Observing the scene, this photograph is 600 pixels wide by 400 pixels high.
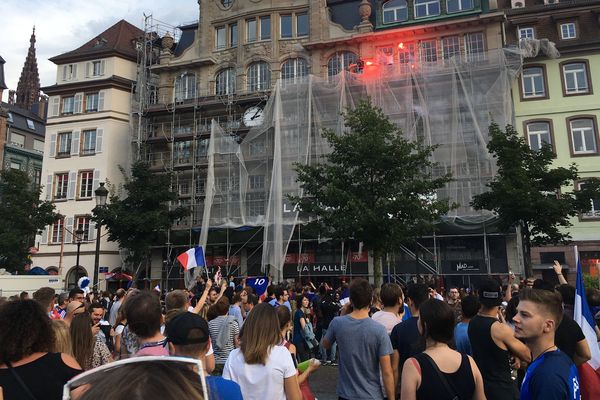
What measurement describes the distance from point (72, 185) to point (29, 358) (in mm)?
37287

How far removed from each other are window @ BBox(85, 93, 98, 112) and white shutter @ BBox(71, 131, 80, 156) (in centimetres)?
207

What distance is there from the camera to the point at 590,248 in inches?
1005

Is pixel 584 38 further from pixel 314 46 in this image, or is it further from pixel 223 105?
pixel 223 105

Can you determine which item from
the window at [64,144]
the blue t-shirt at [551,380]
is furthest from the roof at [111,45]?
the blue t-shirt at [551,380]

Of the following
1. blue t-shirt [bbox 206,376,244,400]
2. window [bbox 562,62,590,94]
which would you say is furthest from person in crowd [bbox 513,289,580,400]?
window [bbox 562,62,590,94]

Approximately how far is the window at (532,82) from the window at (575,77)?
1237 millimetres

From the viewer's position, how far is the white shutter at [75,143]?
37.2 m

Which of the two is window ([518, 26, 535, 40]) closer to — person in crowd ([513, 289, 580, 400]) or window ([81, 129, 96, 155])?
person in crowd ([513, 289, 580, 400])

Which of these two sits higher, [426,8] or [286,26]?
[286,26]

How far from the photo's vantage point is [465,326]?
5078mm

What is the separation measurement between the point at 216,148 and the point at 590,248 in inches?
853

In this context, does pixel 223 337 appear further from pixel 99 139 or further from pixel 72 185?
pixel 72 185

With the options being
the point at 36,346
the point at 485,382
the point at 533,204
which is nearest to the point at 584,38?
the point at 533,204

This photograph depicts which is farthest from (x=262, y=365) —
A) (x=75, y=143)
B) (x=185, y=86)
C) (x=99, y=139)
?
(x=75, y=143)
